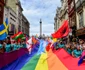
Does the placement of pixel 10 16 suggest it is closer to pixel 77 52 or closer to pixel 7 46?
pixel 7 46

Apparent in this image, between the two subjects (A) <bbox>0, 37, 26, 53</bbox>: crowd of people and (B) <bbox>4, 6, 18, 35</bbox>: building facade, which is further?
(B) <bbox>4, 6, 18, 35</bbox>: building facade

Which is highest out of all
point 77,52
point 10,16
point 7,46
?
point 10,16

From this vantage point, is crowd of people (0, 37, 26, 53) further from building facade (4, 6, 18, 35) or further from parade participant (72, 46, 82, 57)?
building facade (4, 6, 18, 35)

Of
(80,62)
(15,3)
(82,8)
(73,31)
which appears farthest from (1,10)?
(80,62)

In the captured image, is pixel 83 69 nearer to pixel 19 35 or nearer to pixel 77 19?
pixel 19 35

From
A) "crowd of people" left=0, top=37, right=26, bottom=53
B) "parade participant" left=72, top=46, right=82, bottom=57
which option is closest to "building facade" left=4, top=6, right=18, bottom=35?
"crowd of people" left=0, top=37, right=26, bottom=53

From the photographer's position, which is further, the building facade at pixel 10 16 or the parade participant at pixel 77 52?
the building facade at pixel 10 16

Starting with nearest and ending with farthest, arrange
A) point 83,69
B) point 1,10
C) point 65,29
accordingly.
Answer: point 83,69
point 65,29
point 1,10

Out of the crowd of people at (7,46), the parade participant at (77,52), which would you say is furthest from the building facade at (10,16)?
the parade participant at (77,52)

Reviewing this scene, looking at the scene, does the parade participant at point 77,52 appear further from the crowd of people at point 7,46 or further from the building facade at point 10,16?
the building facade at point 10,16

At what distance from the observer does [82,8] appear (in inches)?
1152

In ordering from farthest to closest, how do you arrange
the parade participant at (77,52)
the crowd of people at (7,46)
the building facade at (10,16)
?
the building facade at (10,16) < the crowd of people at (7,46) < the parade participant at (77,52)

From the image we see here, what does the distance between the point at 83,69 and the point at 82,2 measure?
22.9m

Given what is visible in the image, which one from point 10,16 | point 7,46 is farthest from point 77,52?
point 10,16
